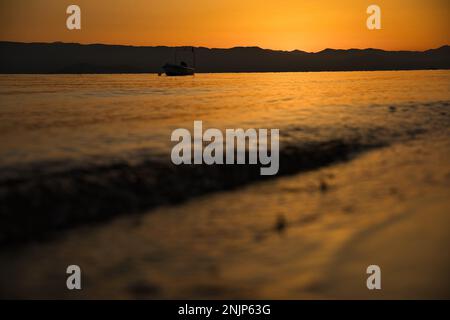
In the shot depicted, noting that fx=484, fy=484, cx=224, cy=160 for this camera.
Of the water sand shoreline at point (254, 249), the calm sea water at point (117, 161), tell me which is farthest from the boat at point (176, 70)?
the water sand shoreline at point (254, 249)

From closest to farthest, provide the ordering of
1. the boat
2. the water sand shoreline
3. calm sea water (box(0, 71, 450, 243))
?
the water sand shoreline, calm sea water (box(0, 71, 450, 243)), the boat

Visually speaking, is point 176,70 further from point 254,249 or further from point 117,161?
point 254,249

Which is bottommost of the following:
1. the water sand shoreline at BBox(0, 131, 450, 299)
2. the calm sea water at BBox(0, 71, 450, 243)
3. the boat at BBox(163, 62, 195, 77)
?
the water sand shoreline at BBox(0, 131, 450, 299)

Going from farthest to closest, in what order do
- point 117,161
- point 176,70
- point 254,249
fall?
1. point 176,70
2. point 117,161
3. point 254,249

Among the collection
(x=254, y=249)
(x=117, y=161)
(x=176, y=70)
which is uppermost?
(x=176, y=70)

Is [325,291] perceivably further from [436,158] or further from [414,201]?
[436,158]

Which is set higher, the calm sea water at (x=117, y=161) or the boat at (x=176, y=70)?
the boat at (x=176, y=70)

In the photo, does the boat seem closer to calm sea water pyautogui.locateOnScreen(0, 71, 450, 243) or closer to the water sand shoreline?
calm sea water pyautogui.locateOnScreen(0, 71, 450, 243)

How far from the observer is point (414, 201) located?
387 inches

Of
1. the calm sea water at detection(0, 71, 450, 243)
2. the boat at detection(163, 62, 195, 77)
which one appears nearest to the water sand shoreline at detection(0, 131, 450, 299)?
the calm sea water at detection(0, 71, 450, 243)

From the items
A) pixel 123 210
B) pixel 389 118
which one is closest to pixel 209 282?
pixel 123 210

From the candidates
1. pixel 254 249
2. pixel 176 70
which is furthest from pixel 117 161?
pixel 176 70

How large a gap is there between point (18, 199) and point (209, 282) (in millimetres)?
5595

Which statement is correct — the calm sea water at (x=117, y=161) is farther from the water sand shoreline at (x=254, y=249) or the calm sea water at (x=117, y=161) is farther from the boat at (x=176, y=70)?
the boat at (x=176, y=70)
